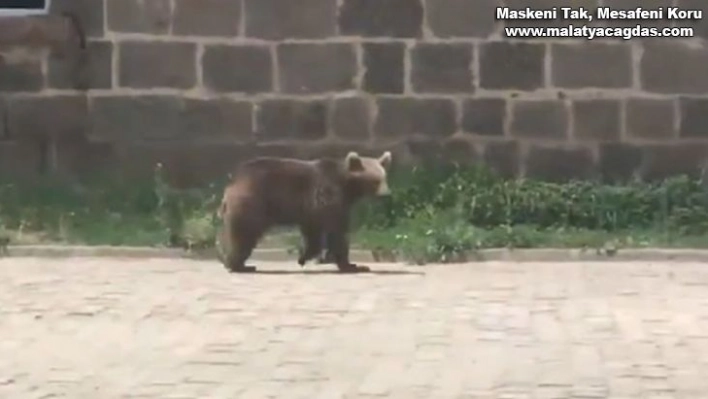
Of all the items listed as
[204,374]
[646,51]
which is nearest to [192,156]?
[646,51]

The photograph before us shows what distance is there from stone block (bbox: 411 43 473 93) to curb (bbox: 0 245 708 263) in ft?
5.81

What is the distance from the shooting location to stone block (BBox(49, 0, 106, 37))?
13.0m

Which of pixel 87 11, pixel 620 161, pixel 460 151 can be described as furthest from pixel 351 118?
pixel 87 11

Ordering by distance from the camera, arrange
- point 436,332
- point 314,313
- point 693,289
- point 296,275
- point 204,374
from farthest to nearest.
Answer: point 296,275
point 693,289
point 314,313
point 436,332
point 204,374

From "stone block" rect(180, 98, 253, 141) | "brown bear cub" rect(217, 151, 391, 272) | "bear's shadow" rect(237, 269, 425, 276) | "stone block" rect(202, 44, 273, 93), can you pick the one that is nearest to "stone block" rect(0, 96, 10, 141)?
"stone block" rect(180, 98, 253, 141)

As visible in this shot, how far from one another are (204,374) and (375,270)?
147 inches

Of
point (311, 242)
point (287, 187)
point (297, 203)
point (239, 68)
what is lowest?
point (311, 242)

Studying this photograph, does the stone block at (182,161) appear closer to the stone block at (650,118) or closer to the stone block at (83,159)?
the stone block at (83,159)

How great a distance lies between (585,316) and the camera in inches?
348

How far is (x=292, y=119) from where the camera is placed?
12938mm

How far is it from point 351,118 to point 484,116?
100cm

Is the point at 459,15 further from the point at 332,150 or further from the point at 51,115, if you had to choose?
Answer: the point at 51,115

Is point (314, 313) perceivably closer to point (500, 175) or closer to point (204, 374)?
point (204, 374)

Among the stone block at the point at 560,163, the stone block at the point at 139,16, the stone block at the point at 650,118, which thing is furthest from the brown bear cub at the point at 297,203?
the stone block at the point at 650,118
